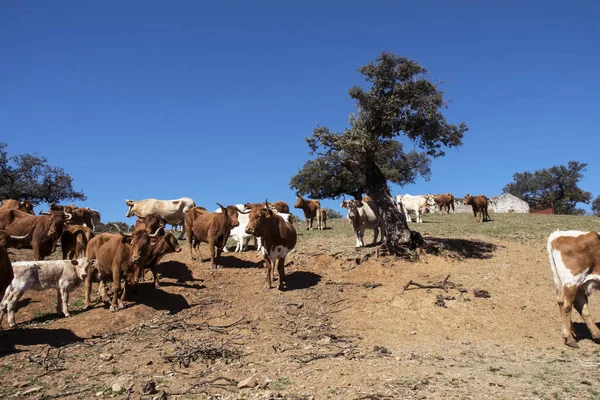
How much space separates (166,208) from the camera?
23328 mm

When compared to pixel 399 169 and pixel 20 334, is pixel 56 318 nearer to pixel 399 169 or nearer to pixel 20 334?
pixel 20 334

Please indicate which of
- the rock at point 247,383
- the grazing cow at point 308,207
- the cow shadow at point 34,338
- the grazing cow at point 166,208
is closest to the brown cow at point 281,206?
the grazing cow at point 308,207

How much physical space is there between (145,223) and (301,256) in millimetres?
6424

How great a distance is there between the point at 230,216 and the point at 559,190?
7968 centimetres

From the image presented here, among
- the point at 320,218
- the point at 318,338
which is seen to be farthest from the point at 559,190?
the point at 318,338

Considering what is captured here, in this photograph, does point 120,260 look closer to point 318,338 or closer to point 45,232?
point 45,232

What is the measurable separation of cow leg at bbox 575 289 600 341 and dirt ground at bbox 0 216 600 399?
1.27 ft

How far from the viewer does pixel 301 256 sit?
56.3 feet

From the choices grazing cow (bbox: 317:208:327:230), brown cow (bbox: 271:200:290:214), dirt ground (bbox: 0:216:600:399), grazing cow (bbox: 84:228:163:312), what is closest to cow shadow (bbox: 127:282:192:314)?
dirt ground (bbox: 0:216:600:399)

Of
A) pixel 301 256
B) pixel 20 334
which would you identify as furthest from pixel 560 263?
pixel 20 334

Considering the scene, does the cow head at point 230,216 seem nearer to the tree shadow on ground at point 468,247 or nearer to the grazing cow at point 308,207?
the tree shadow on ground at point 468,247

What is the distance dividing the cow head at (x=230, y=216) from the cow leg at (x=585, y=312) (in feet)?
34.3

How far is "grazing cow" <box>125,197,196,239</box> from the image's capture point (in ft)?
76.5

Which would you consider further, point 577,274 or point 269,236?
point 269,236
